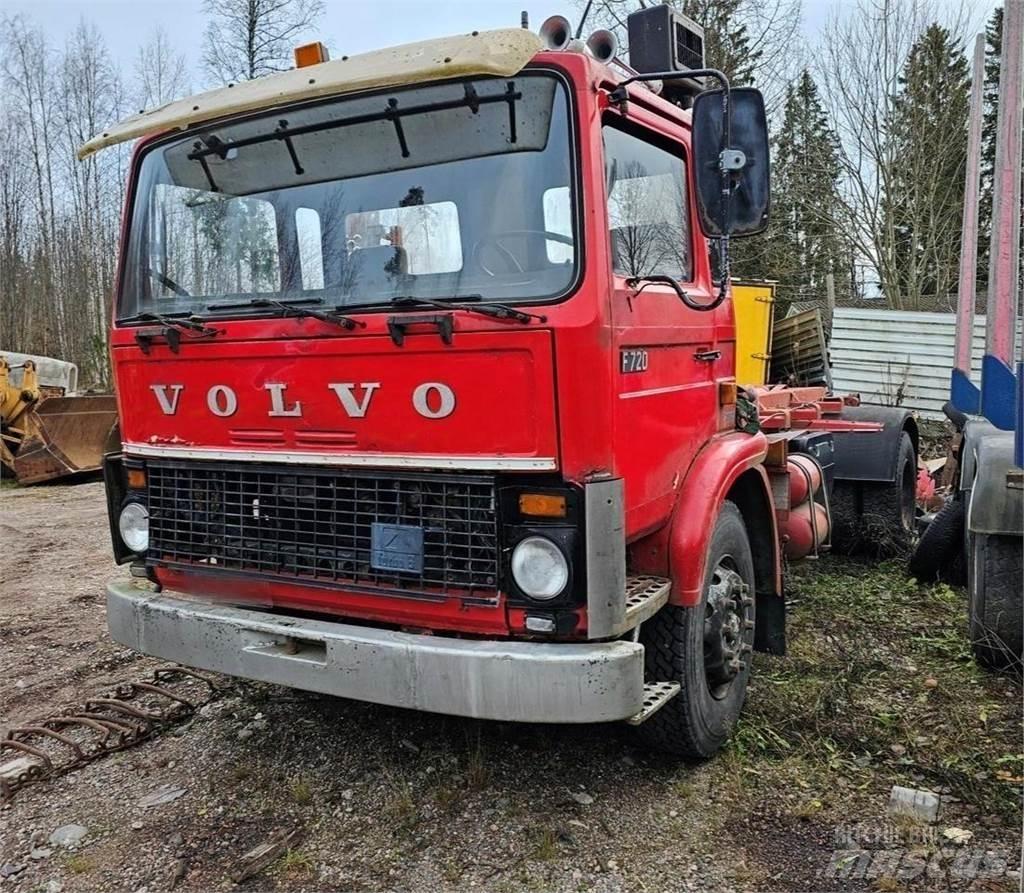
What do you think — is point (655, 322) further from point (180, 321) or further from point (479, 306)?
point (180, 321)

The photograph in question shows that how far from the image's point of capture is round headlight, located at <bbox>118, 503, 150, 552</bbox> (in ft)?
11.8

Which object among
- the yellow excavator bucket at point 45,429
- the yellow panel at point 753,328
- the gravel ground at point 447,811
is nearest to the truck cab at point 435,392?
the gravel ground at point 447,811

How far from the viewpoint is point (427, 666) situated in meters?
2.75

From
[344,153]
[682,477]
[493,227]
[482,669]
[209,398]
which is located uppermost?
[344,153]

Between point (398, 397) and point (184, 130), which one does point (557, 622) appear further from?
point (184, 130)

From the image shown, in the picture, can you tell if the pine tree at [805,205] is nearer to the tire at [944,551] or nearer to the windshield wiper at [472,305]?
the tire at [944,551]

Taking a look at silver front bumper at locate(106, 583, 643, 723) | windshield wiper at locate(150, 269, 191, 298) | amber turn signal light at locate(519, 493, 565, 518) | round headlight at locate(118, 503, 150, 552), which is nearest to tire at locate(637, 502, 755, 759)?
silver front bumper at locate(106, 583, 643, 723)

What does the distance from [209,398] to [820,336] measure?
846 centimetres

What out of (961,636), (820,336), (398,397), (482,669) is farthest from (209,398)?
(820,336)

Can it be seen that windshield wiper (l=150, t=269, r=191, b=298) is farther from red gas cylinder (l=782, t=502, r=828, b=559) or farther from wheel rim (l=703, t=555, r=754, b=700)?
red gas cylinder (l=782, t=502, r=828, b=559)

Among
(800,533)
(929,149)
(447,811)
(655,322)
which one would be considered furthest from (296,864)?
(929,149)

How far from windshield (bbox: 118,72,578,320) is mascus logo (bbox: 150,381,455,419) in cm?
29

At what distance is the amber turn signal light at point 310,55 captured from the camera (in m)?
3.24

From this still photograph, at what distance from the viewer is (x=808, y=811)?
3119 mm
